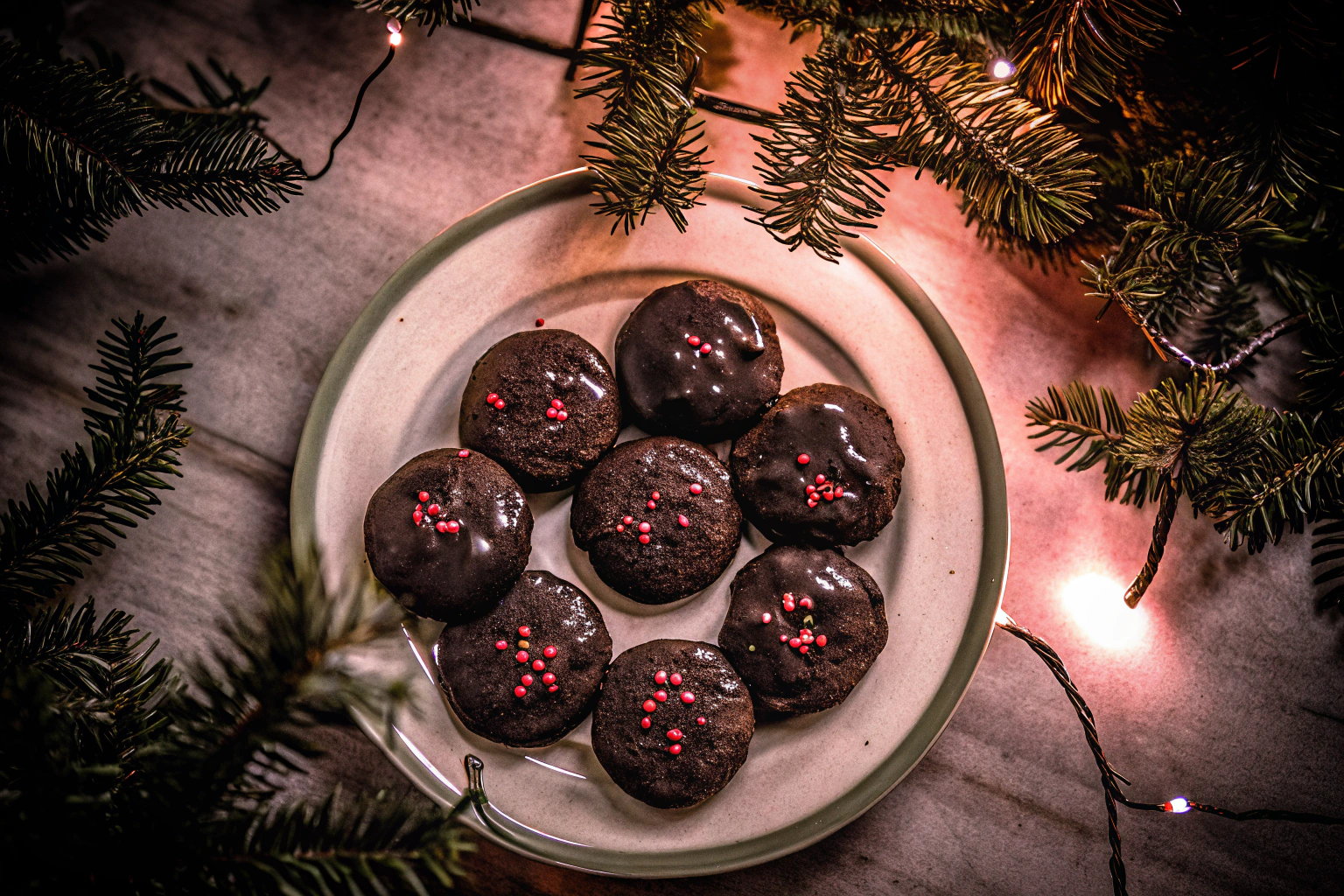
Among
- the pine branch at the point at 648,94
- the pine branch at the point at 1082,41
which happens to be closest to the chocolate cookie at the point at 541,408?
the pine branch at the point at 648,94

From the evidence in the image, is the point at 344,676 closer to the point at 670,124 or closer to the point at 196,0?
the point at 670,124

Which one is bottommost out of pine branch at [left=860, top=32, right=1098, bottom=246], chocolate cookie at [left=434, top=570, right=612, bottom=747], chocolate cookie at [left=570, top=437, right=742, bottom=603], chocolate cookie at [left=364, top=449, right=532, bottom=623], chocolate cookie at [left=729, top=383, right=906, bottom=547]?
chocolate cookie at [left=434, top=570, right=612, bottom=747]

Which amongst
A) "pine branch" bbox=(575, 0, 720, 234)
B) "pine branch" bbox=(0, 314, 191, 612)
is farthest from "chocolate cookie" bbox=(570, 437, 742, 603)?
"pine branch" bbox=(0, 314, 191, 612)

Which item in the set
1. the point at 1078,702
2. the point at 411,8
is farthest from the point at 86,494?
the point at 1078,702

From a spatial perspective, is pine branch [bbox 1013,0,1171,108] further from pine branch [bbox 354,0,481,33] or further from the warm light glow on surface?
the warm light glow on surface

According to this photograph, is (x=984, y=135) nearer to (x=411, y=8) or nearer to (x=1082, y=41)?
(x=1082, y=41)

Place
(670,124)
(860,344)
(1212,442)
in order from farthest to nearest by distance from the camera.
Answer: (860,344) → (1212,442) → (670,124)

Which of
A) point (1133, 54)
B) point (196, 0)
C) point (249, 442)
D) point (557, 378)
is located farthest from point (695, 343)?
point (196, 0)

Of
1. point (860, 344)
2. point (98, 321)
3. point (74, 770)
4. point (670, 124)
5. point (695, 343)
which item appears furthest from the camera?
point (98, 321)
